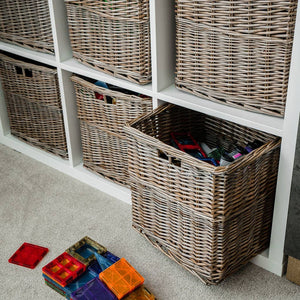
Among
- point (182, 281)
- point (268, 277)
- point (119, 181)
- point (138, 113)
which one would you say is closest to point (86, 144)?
point (119, 181)

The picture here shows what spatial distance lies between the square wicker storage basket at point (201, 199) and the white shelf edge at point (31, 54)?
0.58 metres

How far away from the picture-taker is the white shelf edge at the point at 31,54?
1.84 meters

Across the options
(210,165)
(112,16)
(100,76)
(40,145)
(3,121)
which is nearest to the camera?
(210,165)

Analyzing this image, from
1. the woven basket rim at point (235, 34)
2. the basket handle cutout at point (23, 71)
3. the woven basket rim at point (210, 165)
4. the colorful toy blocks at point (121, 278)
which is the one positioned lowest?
the colorful toy blocks at point (121, 278)

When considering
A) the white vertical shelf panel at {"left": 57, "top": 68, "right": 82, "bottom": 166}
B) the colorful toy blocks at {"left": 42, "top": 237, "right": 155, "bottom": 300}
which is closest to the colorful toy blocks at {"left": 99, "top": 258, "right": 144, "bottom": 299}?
the colorful toy blocks at {"left": 42, "top": 237, "right": 155, "bottom": 300}

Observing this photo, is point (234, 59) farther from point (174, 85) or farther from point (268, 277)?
point (268, 277)

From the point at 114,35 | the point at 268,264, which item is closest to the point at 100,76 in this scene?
the point at 114,35

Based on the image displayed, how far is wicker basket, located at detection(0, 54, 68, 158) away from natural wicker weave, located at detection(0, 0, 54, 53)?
0.09m

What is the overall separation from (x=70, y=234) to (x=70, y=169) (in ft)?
1.32

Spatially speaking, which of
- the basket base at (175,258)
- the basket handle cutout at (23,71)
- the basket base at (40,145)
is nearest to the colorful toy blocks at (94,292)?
the basket base at (175,258)

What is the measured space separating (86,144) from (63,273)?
2.00 feet

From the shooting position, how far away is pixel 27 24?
1858 mm

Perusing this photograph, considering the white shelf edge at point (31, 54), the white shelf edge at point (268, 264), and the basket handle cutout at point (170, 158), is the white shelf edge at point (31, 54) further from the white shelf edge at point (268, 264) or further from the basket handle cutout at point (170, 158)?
the white shelf edge at point (268, 264)

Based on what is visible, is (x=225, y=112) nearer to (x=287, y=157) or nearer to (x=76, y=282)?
(x=287, y=157)
